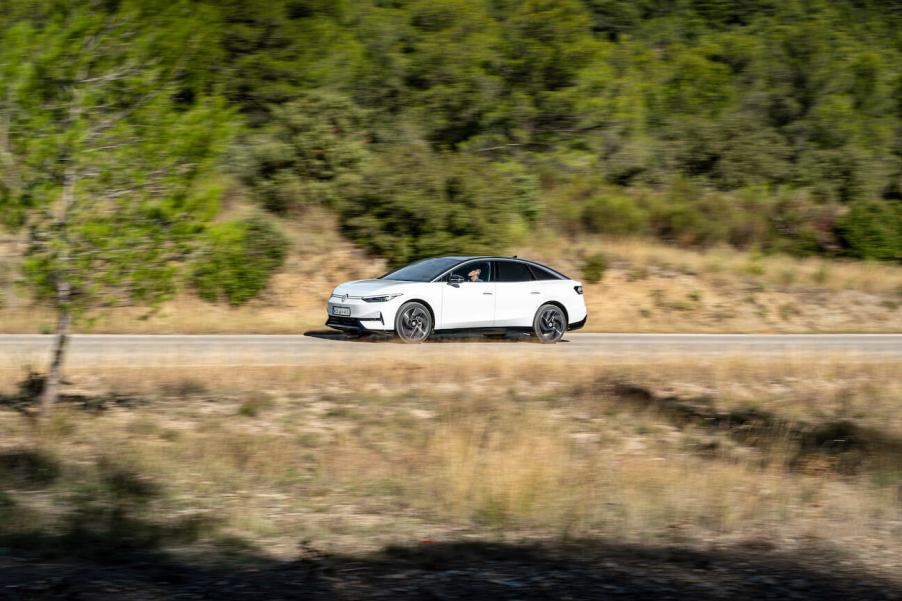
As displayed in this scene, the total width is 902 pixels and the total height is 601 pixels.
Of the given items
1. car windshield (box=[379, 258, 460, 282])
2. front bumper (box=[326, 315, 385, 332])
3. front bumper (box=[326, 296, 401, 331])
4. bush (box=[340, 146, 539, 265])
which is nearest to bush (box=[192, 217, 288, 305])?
bush (box=[340, 146, 539, 265])

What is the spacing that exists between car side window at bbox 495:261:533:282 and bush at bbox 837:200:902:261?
19.1 metres

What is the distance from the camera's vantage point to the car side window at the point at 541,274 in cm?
1820

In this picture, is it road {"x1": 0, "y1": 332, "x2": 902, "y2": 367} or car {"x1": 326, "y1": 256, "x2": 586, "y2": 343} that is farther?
car {"x1": 326, "y1": 256, "x2": 586, "y2": 343}

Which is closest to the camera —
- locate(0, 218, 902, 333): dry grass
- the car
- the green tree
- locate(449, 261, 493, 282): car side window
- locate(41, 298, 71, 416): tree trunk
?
the green tree

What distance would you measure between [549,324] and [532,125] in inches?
702

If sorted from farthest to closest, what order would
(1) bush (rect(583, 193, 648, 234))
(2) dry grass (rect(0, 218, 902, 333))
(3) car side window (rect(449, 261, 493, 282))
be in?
(1) bush (rect(583, 193, 648, 234))
(2) dry grass (rect(0, 218, 902, 333))
(3) car side window (rect(449, 261, 493, 282))

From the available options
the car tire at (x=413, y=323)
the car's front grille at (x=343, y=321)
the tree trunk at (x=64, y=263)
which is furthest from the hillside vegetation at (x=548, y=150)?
the tree trunk at (x=64, y=263)

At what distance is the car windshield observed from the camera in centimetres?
1722

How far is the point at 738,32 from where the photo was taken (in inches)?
1994

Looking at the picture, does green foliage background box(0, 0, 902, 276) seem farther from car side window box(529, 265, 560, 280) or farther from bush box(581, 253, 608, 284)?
car side window box(529, 265, 560, 280)

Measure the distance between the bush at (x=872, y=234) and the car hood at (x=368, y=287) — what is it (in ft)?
69.8

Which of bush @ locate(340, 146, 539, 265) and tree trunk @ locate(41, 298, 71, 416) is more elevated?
bush @ locate(340, 146, 539, 265)

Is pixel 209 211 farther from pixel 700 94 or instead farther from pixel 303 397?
pixel 700 94

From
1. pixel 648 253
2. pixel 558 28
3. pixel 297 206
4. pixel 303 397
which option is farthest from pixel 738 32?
pixel 303 397
